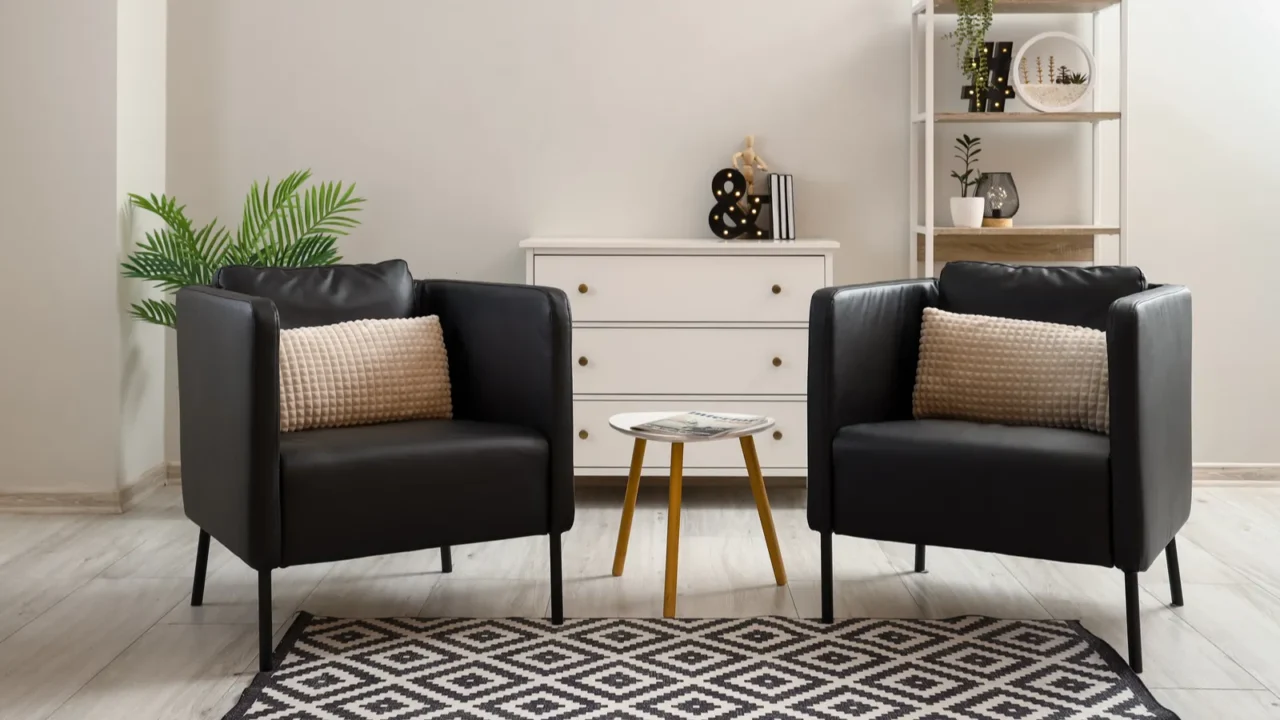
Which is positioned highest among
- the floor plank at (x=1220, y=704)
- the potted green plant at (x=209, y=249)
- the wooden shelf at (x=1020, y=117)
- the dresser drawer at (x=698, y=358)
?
the wooden shelf at (x=1020, y=117)

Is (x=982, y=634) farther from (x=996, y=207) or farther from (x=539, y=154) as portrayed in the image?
(x=539, y=154)

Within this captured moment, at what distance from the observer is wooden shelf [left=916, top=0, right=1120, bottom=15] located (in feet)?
13.2

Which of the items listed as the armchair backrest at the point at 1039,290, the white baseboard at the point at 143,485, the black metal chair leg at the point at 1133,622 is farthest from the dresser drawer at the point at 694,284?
the black metal chair leg at the point at 1133,622

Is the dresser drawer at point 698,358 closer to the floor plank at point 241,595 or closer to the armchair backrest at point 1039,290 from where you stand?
the armchair backrest at point 1039,290

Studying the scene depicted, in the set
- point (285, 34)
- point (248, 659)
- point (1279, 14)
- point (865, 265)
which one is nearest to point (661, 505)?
point (865, 265)

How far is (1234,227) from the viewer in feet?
13.9

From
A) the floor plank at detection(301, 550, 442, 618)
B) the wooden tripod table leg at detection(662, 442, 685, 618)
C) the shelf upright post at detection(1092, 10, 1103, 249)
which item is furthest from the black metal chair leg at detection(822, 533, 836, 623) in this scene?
the shelf upright post at detection(1092, 10, 1103, 249)

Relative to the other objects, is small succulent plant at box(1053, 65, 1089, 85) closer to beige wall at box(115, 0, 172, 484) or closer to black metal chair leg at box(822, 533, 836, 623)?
black metal chair leg at box(822, 533, 836, 623)

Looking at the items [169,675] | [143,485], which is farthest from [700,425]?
[143,485]

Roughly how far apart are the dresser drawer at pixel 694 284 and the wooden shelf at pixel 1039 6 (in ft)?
3.16

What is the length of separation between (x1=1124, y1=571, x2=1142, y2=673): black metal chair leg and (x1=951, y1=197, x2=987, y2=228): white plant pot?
1.78m

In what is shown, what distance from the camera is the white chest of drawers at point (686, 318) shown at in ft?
12.8

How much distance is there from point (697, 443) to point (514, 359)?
1201mm

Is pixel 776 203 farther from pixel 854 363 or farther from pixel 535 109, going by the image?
pixel 854 363
